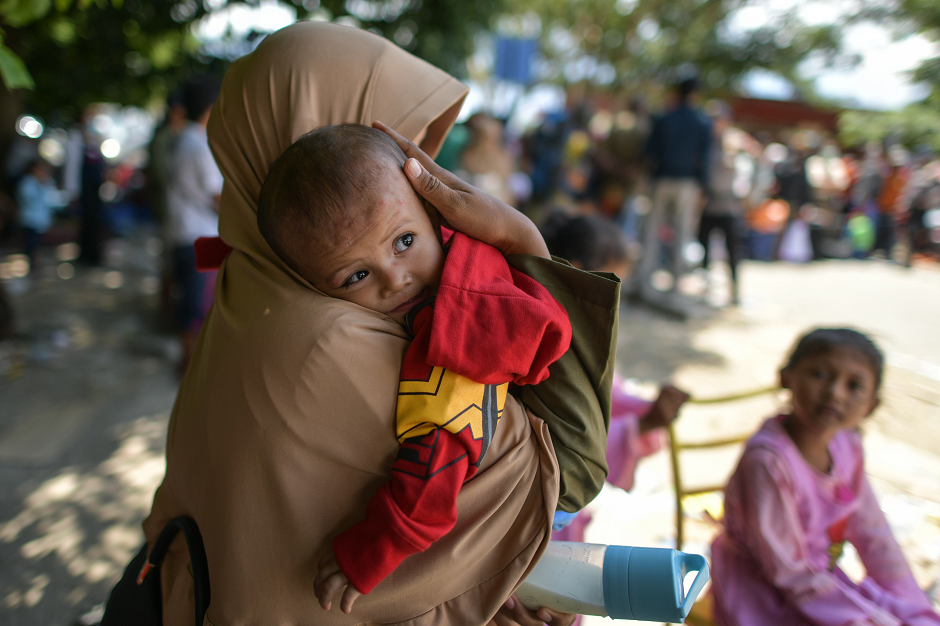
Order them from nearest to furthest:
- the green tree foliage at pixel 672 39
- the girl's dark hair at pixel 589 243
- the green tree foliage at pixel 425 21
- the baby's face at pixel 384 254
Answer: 1. the baby's face at pixel 384 254
2. the girl's dark hair at pixel 589 243
3. the green tree foliage at pixel 425 21
4. the green tree foliage at pixel 672 39

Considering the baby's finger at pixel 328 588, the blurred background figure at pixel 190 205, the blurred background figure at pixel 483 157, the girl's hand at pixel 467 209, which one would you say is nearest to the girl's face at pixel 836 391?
the girl's hand at pixel 467 209

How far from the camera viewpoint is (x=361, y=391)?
1.03 metres

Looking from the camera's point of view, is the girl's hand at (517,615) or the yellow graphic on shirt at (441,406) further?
the girl's hand at (517,615)

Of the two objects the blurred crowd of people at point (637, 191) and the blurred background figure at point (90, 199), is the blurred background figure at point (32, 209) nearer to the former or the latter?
the blurred crowd of people at point (637, 191)

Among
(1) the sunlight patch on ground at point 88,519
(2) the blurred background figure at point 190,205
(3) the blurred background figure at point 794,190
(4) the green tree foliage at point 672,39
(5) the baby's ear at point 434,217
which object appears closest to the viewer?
(5) the baby's ear at point 434,217

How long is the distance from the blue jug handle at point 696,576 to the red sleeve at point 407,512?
0.51 meters

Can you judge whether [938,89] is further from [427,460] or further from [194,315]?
[427,460]

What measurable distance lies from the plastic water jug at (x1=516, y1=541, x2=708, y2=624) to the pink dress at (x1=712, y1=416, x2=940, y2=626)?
2.45 feet

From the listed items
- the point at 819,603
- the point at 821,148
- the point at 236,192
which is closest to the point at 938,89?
the point at 821,148

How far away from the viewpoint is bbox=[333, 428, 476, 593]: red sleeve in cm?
98

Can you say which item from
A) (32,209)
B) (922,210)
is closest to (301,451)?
(32,209)

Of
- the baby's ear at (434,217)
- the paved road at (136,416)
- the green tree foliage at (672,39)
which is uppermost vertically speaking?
the green tree foliage at (672,39)

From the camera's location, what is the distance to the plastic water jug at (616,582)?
1.18m

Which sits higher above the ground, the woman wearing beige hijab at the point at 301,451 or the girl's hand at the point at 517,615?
the woman wearing beige hijab at the point at 301,451
